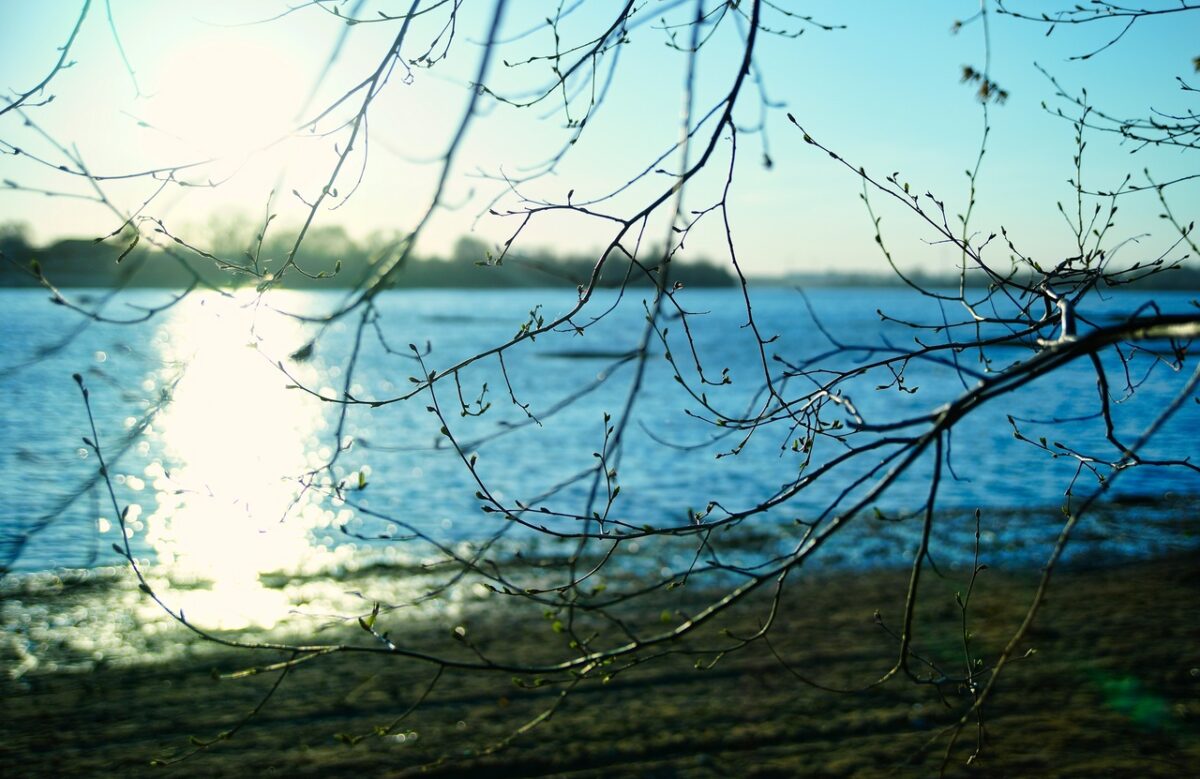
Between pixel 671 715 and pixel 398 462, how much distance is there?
51.1 ft

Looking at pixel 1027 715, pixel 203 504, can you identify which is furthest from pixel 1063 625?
pixel 203 504

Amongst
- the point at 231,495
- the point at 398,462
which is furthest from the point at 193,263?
the point at 398,462

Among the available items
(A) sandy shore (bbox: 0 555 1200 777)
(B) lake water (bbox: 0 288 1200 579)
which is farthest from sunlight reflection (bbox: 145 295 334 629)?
(A) sandy shore (bbox: 0 555 1200 777)

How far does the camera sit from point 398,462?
22.3m

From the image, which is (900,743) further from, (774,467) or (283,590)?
(774,467)

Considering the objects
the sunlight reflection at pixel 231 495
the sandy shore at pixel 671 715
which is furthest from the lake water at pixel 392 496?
the sandy shore at pixel 671 715

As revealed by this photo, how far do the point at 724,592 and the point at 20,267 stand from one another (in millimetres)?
9812

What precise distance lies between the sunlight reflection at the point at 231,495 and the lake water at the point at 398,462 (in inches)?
1.4

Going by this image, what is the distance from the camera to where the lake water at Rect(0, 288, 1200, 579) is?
428cm

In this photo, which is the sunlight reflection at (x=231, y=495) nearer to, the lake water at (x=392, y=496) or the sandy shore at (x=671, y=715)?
the lake water at (x=392, y=496)

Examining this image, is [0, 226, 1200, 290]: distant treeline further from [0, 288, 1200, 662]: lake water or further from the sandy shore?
the sandy shore

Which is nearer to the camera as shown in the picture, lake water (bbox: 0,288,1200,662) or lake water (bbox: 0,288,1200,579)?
lake water (bbox: 0,288,1200,579)

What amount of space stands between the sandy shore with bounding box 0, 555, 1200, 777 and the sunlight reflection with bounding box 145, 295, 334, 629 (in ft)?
5.05

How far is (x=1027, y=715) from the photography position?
7.48 metres
